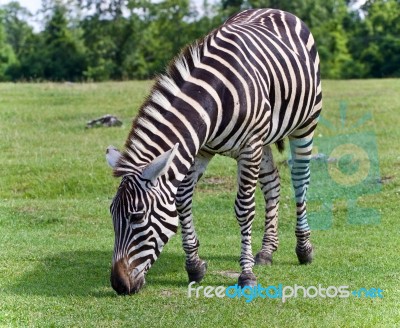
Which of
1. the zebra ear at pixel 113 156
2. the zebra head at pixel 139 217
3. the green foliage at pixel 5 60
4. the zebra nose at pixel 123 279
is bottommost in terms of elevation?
the green foliage at pixel 5 60

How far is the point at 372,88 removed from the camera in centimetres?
2789

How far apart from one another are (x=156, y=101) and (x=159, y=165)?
800 mm

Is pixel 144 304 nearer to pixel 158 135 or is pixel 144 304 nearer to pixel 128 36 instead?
pixel 158 135

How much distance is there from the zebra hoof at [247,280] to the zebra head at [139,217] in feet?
3.57

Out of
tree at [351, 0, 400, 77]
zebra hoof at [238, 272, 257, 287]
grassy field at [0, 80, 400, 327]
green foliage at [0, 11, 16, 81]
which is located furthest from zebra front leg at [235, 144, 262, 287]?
green foliage at [0, 11, 16, 81]

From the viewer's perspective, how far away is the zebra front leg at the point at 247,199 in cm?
742

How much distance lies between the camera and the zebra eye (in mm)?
6463

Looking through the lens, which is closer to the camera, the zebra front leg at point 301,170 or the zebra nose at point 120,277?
the zebra nose at point 120,277

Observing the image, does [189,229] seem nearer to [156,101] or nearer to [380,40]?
[156,101]

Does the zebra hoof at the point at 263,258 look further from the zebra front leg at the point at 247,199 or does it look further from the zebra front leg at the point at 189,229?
the zebra front leg at the point at 247,199

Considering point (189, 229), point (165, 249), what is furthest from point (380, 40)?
point (189, 229)

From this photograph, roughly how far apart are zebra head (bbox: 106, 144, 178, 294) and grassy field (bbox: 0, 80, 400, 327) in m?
0.35

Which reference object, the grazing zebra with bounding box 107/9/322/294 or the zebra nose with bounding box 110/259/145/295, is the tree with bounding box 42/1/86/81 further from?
the zebra nose with bounding box 110/259/145/295

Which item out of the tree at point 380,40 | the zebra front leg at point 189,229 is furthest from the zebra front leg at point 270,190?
the tree at point 380,40
